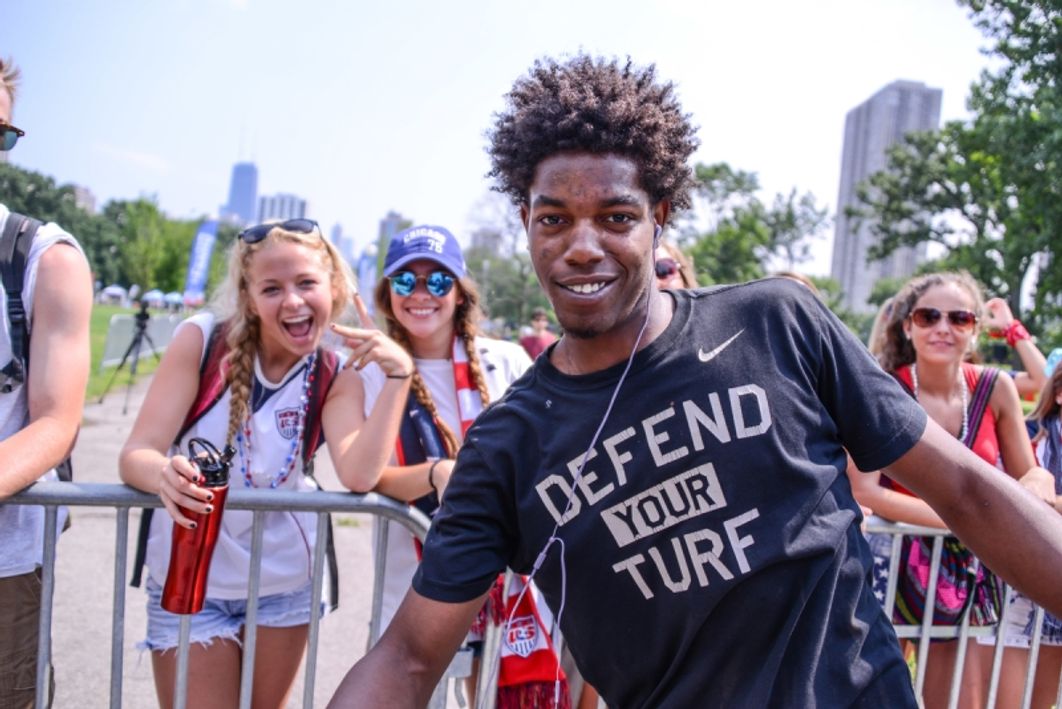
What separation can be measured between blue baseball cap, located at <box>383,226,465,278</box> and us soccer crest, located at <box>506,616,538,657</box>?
1.34 meters

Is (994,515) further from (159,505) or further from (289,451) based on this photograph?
(159,505)

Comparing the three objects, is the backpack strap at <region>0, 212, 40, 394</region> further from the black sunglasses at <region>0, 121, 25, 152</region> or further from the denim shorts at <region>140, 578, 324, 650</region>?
the denim shorts at <region>140, 578, 324, 650</region>

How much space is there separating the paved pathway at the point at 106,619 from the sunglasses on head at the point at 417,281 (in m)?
1.58

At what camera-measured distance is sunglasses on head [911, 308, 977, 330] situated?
345 centimetres

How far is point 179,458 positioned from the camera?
7.59ft

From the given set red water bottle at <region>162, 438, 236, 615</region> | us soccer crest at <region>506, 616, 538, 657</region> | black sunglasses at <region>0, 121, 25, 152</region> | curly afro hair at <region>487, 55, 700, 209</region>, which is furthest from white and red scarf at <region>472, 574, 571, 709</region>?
black sunglasses at <region>0, 121, 25, 152</region>

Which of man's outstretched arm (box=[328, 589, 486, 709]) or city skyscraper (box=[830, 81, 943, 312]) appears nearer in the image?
man's outstretched arm (box=[328, 589, 486, 709])

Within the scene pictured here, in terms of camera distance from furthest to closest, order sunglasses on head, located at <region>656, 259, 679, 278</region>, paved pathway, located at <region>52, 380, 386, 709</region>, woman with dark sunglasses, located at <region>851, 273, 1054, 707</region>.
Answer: paved pathway, located at <region>52, 380, 386, 709</region> < sunglasses on head, located at <region>656, 259, 679, 278</region> < woman with dark sunglasses, located at <region>851, 273, 1054, 707</region>

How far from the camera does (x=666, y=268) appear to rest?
4.14m

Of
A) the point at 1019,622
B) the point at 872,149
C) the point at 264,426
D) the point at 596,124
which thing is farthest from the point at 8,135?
the point at 872,149

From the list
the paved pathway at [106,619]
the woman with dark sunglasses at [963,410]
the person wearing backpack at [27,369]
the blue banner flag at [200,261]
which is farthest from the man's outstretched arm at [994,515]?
the blue banner flag at [200,261]

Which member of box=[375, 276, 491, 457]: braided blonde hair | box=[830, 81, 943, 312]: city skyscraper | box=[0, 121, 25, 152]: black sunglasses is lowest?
box=[375, 276, 491, 457]: braided blonde hair

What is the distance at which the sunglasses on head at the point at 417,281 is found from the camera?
3.21m

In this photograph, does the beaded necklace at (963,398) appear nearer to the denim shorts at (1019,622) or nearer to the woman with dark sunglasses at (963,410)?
the woman with dark sunglasses at (963,410)
